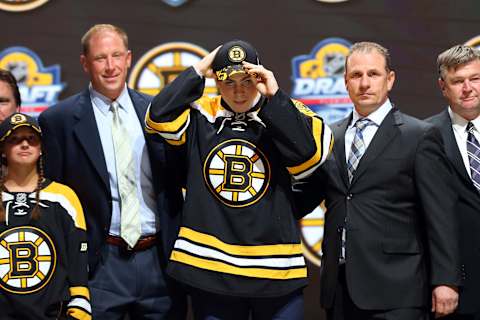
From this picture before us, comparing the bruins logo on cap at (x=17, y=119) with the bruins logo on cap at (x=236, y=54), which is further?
the bruins logo on cap at (x=17, y=119)

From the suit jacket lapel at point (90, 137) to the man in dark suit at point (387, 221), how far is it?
0.90 m

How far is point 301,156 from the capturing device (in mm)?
2738

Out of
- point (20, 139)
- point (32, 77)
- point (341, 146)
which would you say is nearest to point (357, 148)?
point (341, 146)

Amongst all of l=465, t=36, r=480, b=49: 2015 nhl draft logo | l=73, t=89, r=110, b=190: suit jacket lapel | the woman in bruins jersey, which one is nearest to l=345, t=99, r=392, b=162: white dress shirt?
l=73, t=89, r=110, b=190: suit jacket lapel

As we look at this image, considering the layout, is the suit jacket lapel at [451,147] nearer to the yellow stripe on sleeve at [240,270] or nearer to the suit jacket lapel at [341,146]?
the suit jacket lapel at [341,146]

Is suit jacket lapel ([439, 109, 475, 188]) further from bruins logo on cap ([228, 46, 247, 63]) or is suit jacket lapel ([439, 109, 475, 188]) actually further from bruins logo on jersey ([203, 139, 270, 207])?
bruins logo on cap ([228, 46, 247, 63])

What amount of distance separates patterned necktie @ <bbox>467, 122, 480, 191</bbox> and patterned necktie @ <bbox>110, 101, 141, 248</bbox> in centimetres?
135

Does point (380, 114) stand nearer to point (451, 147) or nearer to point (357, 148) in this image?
point (357, 148)

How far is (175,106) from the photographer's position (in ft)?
9.18

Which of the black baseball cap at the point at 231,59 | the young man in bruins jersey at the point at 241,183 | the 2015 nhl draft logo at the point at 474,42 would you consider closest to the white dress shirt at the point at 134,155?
the young man in bruins jersey at the point at 241,183

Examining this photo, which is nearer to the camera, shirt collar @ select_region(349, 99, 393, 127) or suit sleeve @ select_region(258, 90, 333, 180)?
suit sleeve @ select_region(258, 90, 333, 180)

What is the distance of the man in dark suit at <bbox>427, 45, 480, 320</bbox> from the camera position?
305 centimetres

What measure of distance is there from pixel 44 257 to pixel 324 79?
1852mm

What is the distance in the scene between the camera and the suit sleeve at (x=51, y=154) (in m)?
3.07
